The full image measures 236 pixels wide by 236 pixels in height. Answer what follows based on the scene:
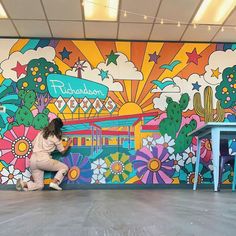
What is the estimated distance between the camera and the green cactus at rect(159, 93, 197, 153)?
18.5 ft

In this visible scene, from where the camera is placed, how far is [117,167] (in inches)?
218

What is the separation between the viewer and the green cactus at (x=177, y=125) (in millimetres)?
5641

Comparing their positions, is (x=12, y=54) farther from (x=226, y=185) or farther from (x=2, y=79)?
(x=226, y=185)

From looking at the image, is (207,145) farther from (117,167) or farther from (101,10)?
(101,10)

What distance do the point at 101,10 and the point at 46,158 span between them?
211cm

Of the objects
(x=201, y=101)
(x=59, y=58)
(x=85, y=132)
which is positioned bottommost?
(x=85, y=132)

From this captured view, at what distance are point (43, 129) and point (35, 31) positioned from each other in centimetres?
144

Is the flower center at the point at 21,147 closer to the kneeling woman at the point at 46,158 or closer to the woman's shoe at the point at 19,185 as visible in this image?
the kneeling woman at the point at 46,158

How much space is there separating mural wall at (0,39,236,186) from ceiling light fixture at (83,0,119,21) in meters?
0.73

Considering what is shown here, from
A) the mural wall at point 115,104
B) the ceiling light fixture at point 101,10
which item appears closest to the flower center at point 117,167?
the mural wall at point 115,104

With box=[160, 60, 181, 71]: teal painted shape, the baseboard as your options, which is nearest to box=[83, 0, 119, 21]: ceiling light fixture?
box=[160, 60, 181, 71]: teal painted shape

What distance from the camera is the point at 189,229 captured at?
130 centimetres

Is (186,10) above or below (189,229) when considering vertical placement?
above

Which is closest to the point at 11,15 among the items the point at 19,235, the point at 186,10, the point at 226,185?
the point at 186,10
